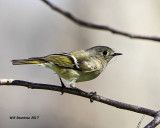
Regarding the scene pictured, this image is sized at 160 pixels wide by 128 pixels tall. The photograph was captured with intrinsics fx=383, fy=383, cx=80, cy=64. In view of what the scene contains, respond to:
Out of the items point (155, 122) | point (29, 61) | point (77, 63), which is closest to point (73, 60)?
point (77, 63)

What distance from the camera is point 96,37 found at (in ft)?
25.5

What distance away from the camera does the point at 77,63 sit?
419 cm

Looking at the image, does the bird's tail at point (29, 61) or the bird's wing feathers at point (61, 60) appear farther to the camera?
the bird's wing feathers at point (61, 60)

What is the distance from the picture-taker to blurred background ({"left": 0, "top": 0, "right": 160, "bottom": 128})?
22.6 feet

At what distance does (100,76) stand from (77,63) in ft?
10.2

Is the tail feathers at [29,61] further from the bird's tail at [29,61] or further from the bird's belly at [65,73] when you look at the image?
the bird's belly at [65,73]

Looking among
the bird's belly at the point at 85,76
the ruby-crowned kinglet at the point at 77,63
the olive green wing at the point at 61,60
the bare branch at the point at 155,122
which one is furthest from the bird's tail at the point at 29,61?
the bare branch at the point at 155,122

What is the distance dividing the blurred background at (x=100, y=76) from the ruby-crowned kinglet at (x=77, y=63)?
176 centimetres

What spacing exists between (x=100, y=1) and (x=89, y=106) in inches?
85.5

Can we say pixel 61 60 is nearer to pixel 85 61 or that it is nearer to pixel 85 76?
pixel 85 76

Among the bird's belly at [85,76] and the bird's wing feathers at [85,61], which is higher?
the bird's wing feathers at [85,61]

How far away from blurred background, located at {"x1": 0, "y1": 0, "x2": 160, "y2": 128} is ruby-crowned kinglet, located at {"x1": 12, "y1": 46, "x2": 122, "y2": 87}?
1760 millimetres

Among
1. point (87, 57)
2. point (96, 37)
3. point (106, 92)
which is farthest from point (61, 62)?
point (96, 37)

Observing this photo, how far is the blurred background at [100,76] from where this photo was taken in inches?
271
